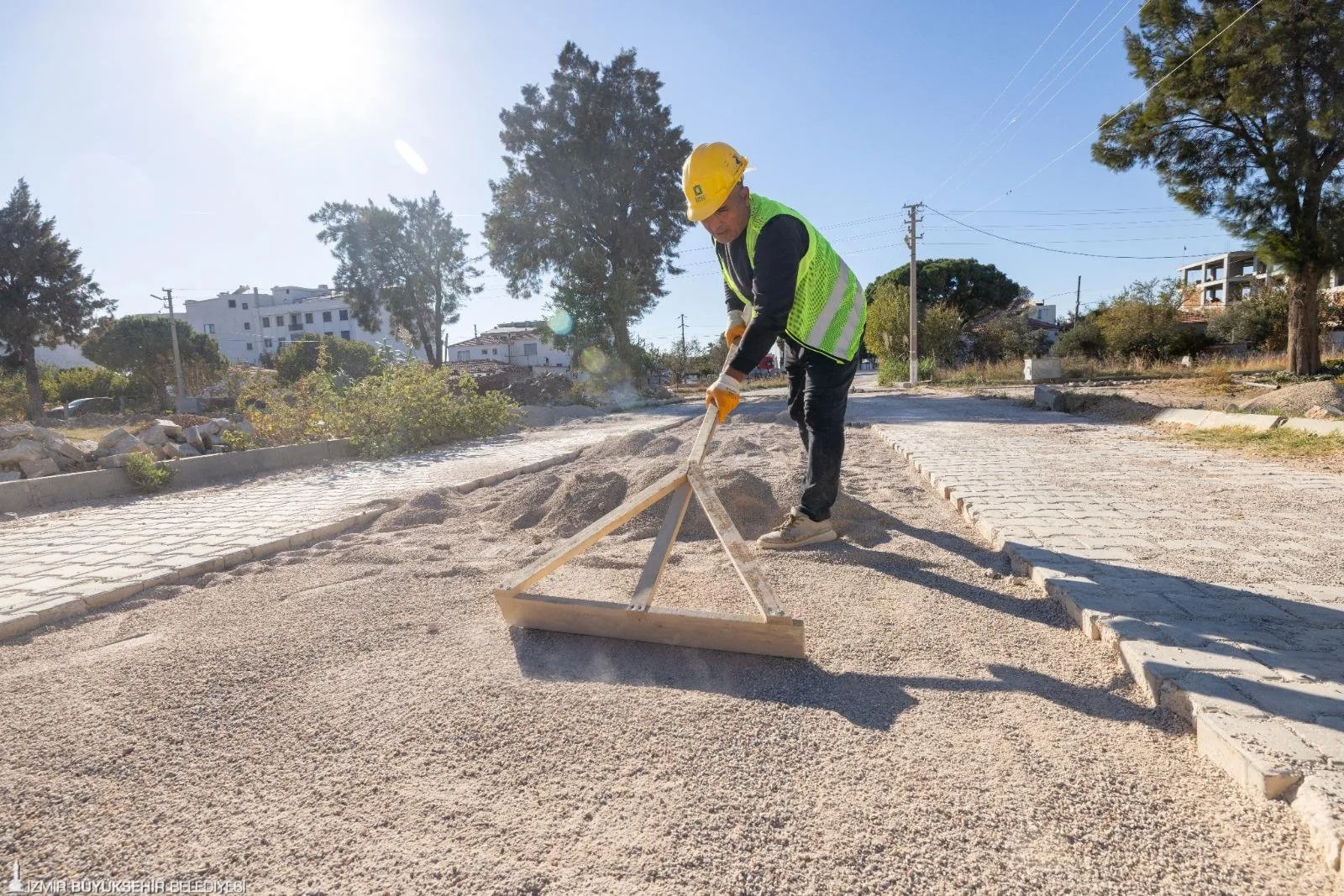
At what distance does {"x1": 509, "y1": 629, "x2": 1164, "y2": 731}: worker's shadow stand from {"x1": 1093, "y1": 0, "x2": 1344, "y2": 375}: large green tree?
16.0 m

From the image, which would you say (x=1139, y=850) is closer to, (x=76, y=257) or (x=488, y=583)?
(x=488, y=583)

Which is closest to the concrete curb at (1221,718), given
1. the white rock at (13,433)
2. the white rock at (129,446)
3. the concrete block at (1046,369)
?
the white rock at (129,446)

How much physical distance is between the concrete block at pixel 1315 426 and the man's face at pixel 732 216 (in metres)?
6.30

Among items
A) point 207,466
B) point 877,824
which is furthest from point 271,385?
point 877,824

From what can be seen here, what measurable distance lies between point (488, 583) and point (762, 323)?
5.55 feet

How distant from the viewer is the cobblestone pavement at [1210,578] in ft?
5.19

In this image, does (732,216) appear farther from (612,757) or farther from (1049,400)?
(1049,400)

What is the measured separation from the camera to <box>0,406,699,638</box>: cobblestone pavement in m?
3.21

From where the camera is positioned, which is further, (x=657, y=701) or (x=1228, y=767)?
(x=657, y=701)

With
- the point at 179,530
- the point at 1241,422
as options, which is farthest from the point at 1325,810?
the point at 1241,422

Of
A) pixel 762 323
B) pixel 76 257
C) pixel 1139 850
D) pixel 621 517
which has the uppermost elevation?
pixel 76 257

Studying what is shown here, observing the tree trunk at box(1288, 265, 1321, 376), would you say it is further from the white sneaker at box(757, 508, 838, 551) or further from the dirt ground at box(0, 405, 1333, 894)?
the dirt ground at box(0, 405, 1333, 894)

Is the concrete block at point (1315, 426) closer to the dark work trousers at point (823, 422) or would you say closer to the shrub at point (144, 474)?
the dark work trousers at point (823, 422)

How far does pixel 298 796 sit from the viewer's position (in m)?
1.60
